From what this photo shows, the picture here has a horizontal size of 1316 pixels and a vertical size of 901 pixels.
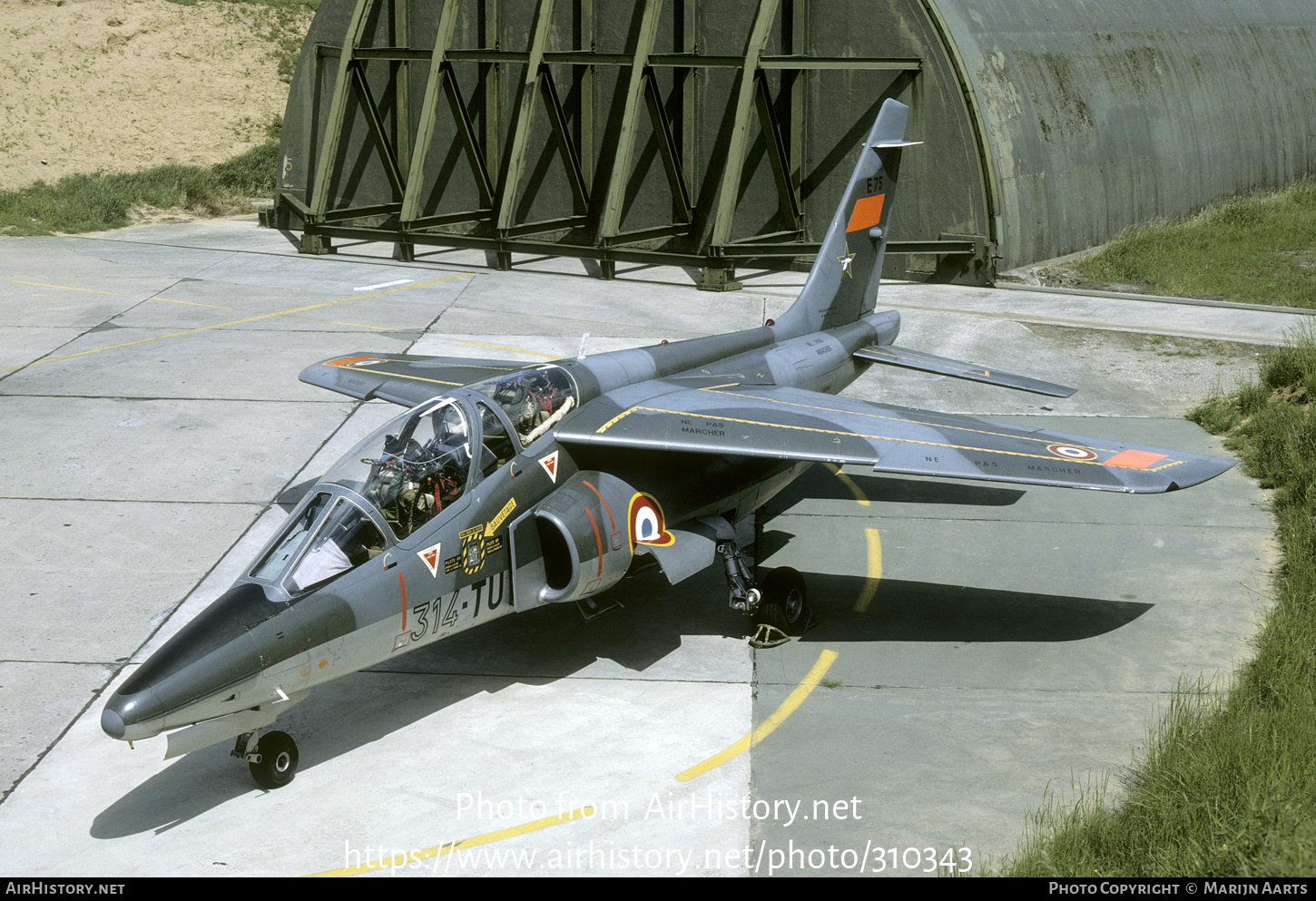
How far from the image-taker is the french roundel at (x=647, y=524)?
35.9ft

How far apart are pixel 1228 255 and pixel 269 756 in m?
24.7

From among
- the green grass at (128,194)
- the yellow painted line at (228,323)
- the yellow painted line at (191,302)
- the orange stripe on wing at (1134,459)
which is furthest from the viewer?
the green grass at (128,194)

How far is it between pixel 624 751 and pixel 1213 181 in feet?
85.6

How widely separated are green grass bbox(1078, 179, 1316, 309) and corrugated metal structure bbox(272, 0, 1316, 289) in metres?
0.60

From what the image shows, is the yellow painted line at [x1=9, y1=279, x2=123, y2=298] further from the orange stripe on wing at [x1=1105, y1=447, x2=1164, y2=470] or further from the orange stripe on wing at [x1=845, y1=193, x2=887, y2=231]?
the orange stripe on wing at [x1=1105, y1=447, x2=1164, y2=470]

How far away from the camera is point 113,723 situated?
8070mm

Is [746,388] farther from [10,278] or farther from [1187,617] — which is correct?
[10,278]

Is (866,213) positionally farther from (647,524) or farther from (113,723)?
(113,723)

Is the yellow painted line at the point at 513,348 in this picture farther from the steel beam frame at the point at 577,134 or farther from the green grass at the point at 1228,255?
the green grass at the point at 1228,255

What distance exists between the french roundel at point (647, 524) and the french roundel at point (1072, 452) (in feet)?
11.4

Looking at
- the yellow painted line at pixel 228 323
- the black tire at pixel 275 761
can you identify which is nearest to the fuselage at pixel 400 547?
the black tire at pixel 275 761

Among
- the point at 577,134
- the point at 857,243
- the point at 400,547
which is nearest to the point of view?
the point at 400,547

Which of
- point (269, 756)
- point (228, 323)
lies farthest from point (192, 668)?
point (228, 323)

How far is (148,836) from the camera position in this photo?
28.4 ft
